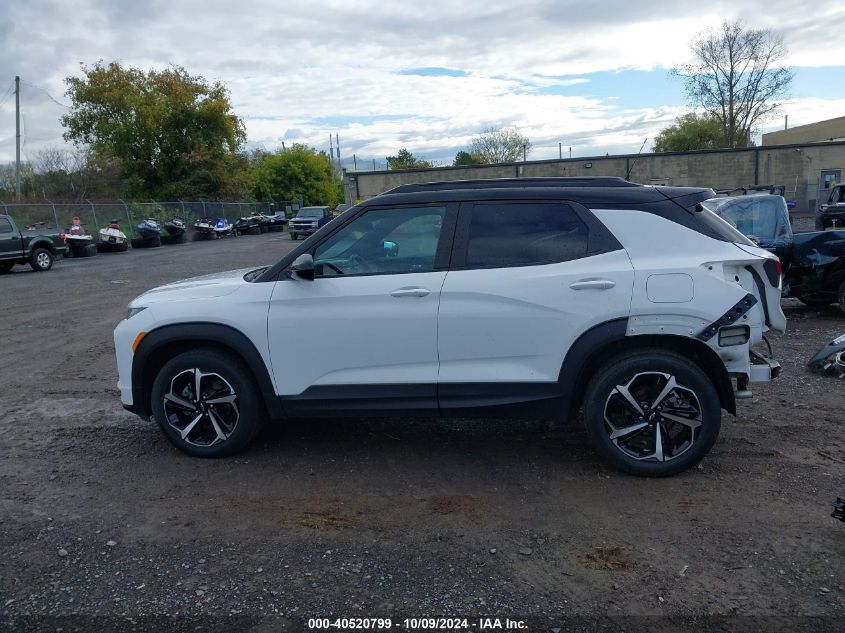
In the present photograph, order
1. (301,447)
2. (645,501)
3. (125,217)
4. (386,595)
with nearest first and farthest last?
(386,595) → (645,501) → (301,447) → (125,217)

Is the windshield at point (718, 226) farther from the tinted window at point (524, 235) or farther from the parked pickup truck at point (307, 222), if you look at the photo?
the parked pickup truck at point (307, 222)

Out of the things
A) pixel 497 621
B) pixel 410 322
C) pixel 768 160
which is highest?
pixel 768 160

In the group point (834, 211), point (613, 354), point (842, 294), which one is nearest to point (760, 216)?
point (842, 294)

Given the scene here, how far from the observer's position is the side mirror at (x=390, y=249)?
4.74m

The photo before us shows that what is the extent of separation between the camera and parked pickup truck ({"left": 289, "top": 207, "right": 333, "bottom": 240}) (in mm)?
37969

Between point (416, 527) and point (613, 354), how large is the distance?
166cm

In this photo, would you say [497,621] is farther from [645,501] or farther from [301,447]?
[301,447]

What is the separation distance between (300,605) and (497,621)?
2.94ft

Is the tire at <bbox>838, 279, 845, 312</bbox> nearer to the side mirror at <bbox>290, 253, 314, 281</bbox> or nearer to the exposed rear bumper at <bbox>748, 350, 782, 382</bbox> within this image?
the exposed rear bumper at <bbox>748, 350, 782, 382</bbox>

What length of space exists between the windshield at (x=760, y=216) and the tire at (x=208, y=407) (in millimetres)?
7099

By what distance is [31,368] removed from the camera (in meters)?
8.16

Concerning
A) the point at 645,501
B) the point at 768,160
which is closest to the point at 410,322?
the point at 645,501

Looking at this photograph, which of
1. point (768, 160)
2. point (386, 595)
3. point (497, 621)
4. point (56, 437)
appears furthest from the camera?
point (768, 160)

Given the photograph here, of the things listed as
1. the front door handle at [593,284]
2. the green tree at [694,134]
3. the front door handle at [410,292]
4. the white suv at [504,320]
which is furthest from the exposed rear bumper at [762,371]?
the green tree at [694,134]
